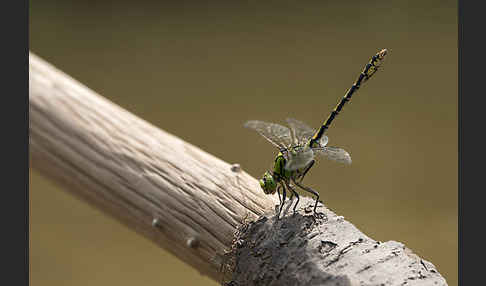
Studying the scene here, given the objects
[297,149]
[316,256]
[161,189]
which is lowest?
[316,256]

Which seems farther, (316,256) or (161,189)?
(161,189)

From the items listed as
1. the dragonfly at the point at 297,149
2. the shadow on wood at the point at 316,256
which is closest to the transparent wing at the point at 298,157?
the dragonfly at the point at 297,149

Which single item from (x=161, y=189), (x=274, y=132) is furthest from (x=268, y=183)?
(x=161, y=189)

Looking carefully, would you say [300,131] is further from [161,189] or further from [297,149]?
[161,189]

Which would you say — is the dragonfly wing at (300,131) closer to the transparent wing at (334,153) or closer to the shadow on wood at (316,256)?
the transparent wing at (334,153)

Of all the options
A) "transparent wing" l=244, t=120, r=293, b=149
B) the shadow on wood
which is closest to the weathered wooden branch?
the shadow on wood

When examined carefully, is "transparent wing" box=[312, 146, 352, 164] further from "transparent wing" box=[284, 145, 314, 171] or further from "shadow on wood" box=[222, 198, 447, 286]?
"shadow on wood" box=[222, 198, 447, 286]

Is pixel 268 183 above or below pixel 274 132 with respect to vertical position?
below
